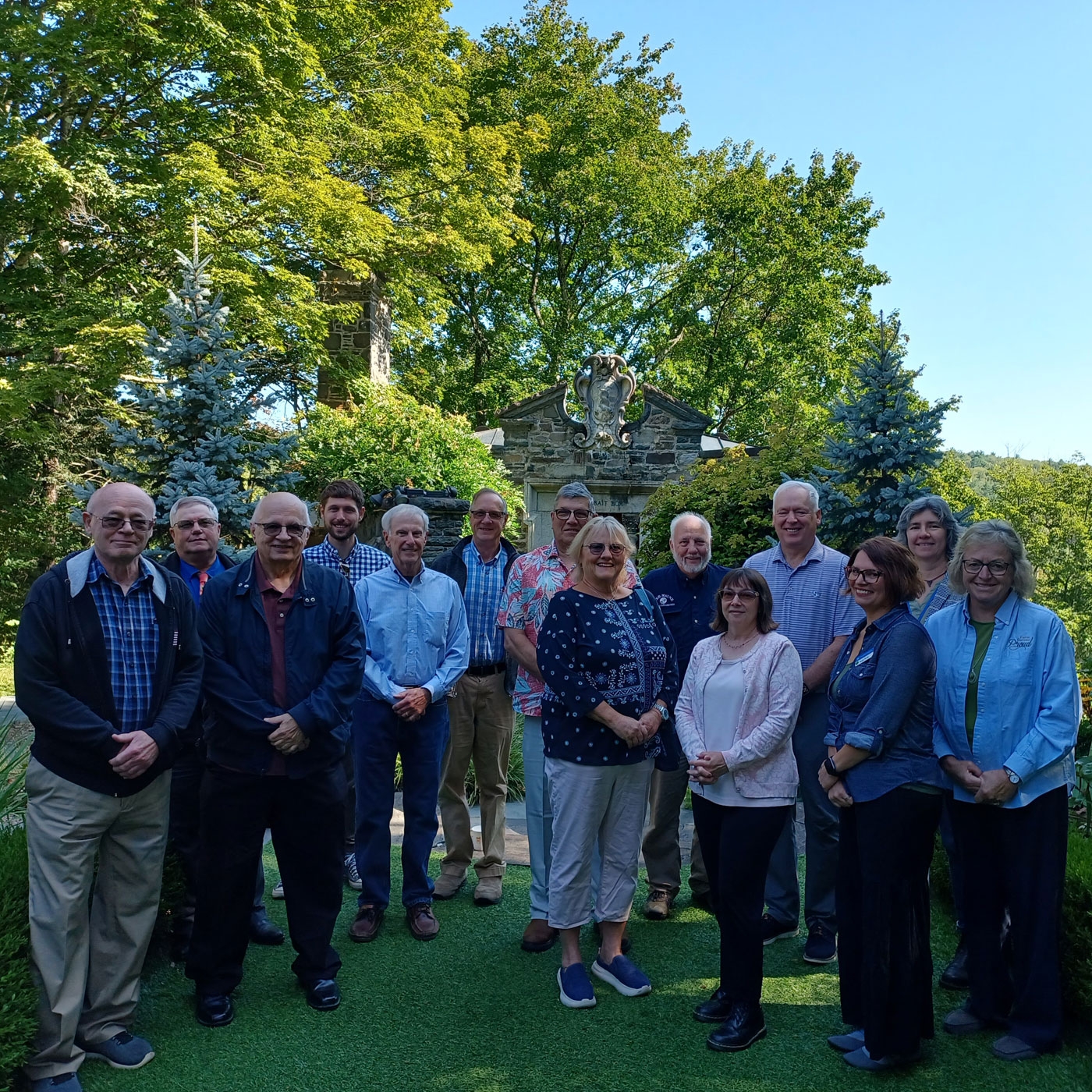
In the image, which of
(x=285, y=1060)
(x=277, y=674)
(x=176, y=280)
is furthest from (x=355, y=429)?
(x=285, y=1060)

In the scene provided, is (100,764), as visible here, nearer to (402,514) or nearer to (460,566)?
(402,514)

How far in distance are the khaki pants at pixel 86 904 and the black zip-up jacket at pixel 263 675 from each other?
299mm

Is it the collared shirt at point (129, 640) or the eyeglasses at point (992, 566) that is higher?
the eyeglasses at point (992, 566)

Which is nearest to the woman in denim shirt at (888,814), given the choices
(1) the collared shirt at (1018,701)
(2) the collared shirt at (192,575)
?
Answer: (1) the collared shirt at (1018,701)

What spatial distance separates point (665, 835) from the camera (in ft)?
14.4

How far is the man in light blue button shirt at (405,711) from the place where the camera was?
13.5 feet

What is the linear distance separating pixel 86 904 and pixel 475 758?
216 cm

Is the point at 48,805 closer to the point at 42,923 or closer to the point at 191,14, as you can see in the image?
the point at 42,923

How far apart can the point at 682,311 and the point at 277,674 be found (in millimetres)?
21050

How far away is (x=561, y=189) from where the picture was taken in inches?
869

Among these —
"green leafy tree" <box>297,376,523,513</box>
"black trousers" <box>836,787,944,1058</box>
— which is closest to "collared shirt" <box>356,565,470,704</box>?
"black trousers" <box>836,787,944,1058</box>

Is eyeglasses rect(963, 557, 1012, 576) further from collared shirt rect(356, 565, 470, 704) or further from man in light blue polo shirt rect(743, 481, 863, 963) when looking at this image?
collared shirt rect(356, 565, 470, 704)

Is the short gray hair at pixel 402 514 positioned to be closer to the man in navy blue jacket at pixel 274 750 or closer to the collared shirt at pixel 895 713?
the man in navy blue jacket at pixel 274 750

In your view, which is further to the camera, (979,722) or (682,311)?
(682,311)
